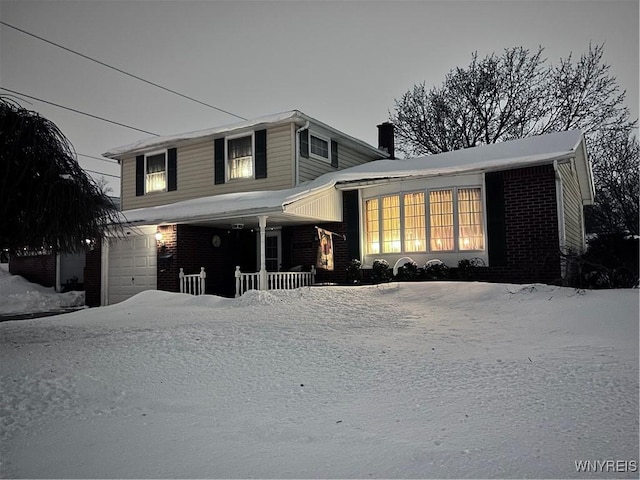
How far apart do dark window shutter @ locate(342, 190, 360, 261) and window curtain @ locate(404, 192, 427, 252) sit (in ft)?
4.69

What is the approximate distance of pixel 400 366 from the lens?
5207 millimetres

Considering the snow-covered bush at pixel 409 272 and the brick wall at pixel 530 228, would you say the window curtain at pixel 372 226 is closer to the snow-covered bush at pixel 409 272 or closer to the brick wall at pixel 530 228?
the snow-covered bush at pixel 409 272

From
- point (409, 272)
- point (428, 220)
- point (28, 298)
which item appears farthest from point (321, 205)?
point (28, 298)

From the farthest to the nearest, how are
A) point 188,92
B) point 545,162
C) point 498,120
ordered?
point 188,92 < point 498,120 < point 545,162

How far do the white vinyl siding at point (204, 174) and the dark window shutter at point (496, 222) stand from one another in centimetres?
613

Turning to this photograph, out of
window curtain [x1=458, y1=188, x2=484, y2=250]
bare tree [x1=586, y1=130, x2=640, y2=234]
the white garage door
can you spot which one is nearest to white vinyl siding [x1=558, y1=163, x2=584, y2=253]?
window curtain [x1=458, y1=188, x2=484, y2=250]

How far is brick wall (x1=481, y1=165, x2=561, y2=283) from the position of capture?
10.3 meters

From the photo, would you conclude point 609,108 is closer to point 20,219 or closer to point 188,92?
point 188,92

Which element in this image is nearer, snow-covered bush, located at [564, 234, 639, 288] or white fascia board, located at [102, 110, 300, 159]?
snow-covered bush, located at [564, 234, 639, 288]

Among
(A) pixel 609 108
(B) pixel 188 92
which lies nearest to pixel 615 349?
(A) pixel 609 108

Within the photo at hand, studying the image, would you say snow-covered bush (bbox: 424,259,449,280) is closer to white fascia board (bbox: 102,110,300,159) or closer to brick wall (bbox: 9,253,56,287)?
white fascia board (bbox: 102,110,300,159)

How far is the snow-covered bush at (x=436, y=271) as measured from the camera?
36.4ft

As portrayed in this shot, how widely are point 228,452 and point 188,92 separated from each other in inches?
1063

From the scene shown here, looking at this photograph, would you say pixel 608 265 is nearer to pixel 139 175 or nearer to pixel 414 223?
pixel 414 223
